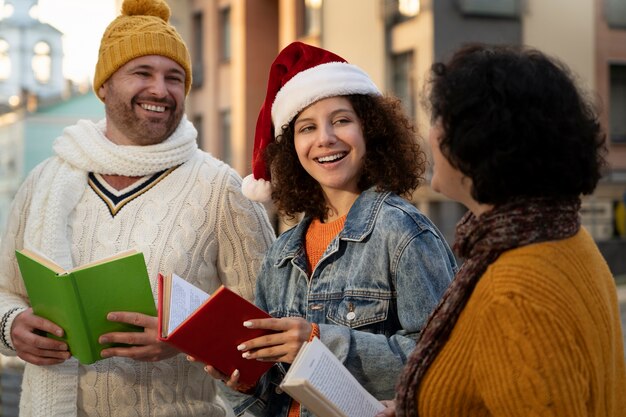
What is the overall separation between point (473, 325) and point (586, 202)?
16.6 m

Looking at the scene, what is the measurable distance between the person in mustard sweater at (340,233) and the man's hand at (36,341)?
576 millimetres

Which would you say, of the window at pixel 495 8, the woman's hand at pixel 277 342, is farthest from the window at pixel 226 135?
the woman's hand at pixel 277 342

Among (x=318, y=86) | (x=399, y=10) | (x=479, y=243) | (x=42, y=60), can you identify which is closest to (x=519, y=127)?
(x=479, y=243)

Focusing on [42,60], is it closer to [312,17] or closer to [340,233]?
[312,17]

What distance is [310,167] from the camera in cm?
298

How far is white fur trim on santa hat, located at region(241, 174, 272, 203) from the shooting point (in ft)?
10.8

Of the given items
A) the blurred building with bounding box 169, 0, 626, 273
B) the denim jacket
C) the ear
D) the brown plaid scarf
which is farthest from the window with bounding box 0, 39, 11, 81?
the brown plaid scarf

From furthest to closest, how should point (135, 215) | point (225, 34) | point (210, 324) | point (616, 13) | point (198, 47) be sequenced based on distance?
point (198, 47)
point (225, 34)
point (616, 13)
point (135, 215)
point (210, 324)

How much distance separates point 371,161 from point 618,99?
1724 cm

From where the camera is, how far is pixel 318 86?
3.02m

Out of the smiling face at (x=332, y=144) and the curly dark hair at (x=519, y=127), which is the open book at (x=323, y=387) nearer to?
the curly dark hair at (x=519, y=127)

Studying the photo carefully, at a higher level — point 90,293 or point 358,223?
point 358,223

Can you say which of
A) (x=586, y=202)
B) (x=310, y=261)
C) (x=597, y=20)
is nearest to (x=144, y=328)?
(x=310, y=261)

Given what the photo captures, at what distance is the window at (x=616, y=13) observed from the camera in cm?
1884
